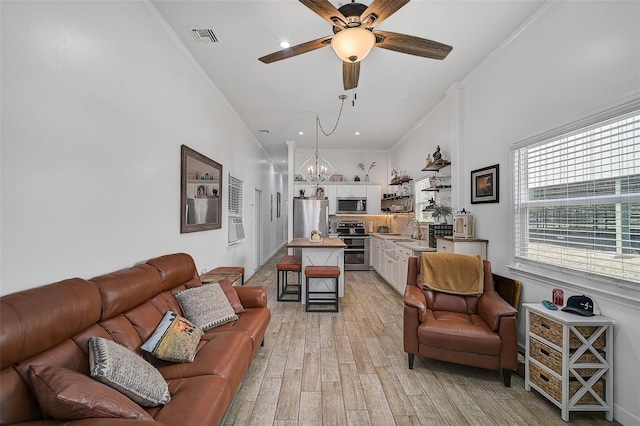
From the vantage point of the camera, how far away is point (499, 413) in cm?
201

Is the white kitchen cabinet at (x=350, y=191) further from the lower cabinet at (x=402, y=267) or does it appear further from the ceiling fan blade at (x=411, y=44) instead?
the ceiling fan blade at (x=411, y=44)

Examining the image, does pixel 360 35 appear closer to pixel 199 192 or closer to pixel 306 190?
pixel 199 192

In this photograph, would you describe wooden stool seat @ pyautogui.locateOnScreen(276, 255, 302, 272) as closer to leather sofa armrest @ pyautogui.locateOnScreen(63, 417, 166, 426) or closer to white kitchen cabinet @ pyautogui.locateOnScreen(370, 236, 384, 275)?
white kitchen cabinet @ pyautogui.locateOnScreen(370, 236, 384, 275)

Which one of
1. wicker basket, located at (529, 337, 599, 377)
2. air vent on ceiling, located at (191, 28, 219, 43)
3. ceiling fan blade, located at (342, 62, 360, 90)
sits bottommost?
wicker basket, located at (529, 337, 599, 377)

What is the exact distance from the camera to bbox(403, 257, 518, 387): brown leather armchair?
2307mm

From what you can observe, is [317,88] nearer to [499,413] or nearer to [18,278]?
[18,278]

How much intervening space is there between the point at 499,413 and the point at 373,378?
94 cm

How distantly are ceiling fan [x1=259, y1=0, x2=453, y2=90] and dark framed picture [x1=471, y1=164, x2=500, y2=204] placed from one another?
1.62 metres

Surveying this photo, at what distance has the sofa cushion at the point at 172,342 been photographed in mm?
1761

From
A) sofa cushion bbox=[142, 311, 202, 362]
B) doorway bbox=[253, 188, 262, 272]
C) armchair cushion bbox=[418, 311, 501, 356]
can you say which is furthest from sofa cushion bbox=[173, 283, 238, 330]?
doorway bbox=[253, 188, 262, 272]

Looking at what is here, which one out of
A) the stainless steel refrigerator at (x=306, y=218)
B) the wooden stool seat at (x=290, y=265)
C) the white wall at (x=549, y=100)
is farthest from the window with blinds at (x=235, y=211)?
the white wall at (x=549, y=100)

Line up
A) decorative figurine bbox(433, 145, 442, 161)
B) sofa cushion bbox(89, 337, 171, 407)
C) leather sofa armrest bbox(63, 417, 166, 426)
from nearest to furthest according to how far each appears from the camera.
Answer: leather sofa armrest bbox(63, 417, 166, 426) < sofa cushion bbox(89, 337, 171, 407) < decorative figurine bbox(433, 145, 442, 161)

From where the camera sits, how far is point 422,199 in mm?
5480

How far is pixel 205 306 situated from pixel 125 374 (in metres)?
1.03
